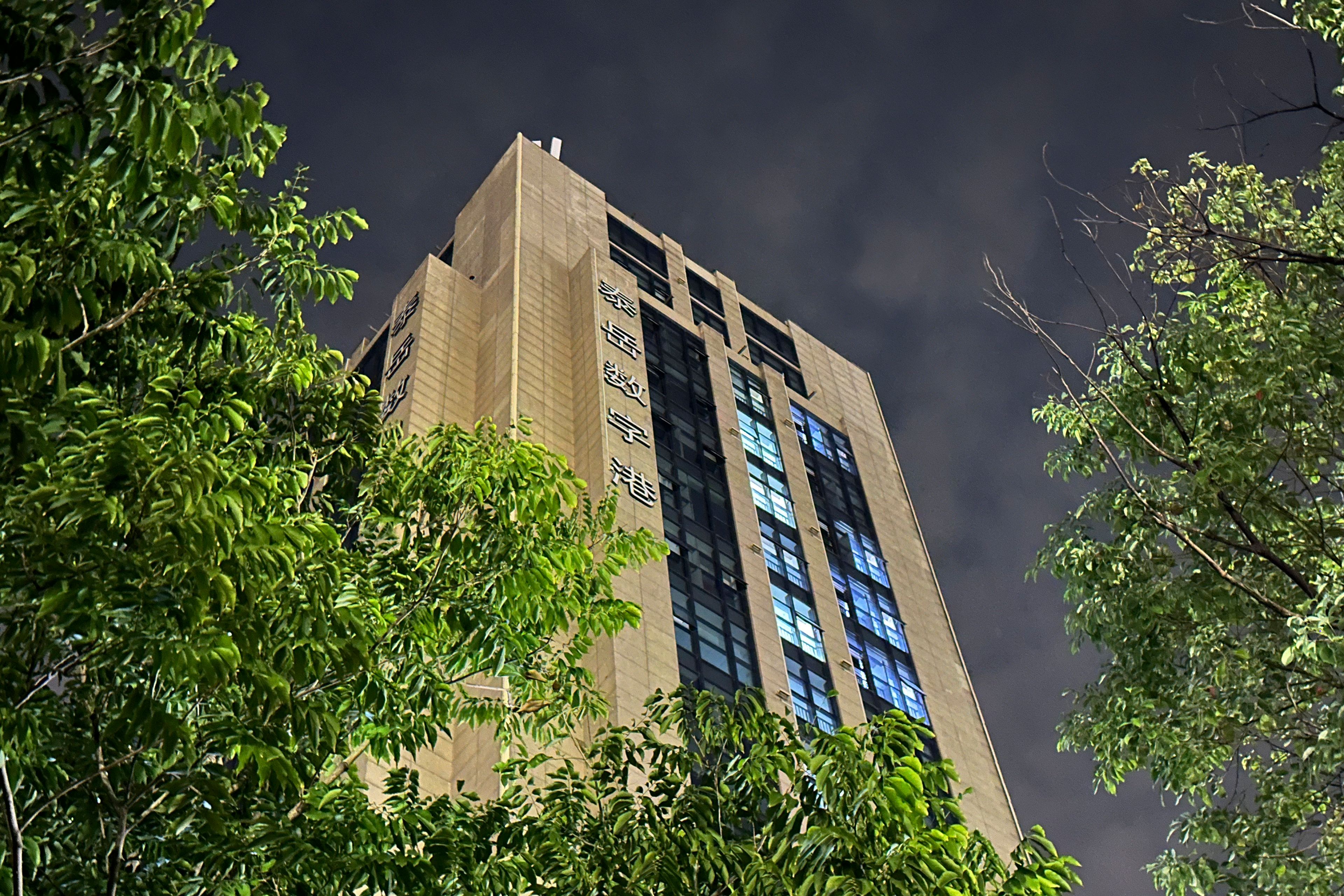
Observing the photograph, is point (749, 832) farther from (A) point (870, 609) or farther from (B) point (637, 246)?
(B) point (637, 246)

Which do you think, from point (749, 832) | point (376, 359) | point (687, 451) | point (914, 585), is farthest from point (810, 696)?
point (749, 832)

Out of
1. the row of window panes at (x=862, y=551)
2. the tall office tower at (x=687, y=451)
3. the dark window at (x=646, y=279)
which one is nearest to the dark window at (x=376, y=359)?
the tall office tower at (x=687, y=451)

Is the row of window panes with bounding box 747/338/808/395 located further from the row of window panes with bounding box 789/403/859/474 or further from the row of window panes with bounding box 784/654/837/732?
the row of window panes with bounding box 784/654/837/732

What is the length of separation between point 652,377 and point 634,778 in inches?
942

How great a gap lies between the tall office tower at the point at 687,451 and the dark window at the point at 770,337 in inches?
15.2

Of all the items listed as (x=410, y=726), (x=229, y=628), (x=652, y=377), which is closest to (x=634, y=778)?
(x=652, y=377)

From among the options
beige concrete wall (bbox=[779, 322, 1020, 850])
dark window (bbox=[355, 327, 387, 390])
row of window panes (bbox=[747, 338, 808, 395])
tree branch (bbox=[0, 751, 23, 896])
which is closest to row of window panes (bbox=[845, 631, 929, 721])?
beige concrete wall (bbox=[779, 322, 1020, 850])

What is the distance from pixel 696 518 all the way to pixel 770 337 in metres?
26.1

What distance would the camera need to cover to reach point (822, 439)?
67438 mm

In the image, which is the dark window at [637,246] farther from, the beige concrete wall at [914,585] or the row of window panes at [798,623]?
the row of window panes at [798,623]

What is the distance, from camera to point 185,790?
286 inches

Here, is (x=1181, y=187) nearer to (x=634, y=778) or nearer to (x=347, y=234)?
(x=347, y=234)

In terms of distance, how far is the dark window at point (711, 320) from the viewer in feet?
223

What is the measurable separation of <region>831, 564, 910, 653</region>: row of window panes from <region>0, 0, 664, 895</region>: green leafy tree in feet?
154
